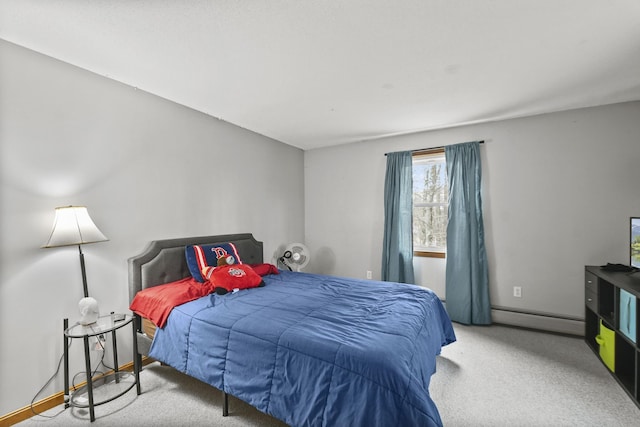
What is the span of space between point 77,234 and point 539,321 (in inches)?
179

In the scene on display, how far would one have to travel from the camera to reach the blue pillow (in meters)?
2.79

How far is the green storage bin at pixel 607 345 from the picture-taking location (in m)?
2.40

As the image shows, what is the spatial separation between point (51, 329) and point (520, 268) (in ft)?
14.9

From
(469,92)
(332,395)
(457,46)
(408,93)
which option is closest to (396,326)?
(332,395)

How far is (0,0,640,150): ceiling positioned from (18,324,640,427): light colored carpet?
2500 mm

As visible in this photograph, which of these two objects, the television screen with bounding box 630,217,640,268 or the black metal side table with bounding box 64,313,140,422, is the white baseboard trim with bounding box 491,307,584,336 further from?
the black metal side table with bounding box 64,313,140,422

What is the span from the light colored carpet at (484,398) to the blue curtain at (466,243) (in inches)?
29.4

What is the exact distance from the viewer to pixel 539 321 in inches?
130

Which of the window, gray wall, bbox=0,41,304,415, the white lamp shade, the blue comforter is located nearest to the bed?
the blue comforter

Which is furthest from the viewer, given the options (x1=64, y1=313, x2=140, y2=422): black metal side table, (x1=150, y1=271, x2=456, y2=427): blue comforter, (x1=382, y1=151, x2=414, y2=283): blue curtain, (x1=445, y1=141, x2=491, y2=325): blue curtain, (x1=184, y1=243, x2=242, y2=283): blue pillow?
(x1=382, y1=151, x2=414, y2=283): blue curtain

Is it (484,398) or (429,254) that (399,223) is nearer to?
(429,254)

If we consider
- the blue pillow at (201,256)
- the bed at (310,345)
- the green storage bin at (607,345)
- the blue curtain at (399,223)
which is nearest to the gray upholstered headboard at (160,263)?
the bed at (310,345)

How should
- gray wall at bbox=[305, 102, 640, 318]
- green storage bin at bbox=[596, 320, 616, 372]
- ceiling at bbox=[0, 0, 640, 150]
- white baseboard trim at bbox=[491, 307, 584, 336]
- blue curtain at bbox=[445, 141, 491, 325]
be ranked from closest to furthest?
ceiling at bbox=[0, 0, 640, 150]
green storage bin at bbox=[596, 320, 616, 372]
gray wall at bbox=[305, 102, 640, 318]
white baseboard trim at bbox=[491, 307, 584, 336]
blue curtain at bbox=[445, 141, 491, 325]

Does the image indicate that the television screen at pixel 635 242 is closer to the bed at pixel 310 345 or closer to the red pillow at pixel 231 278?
the bed at pixel 310 345
